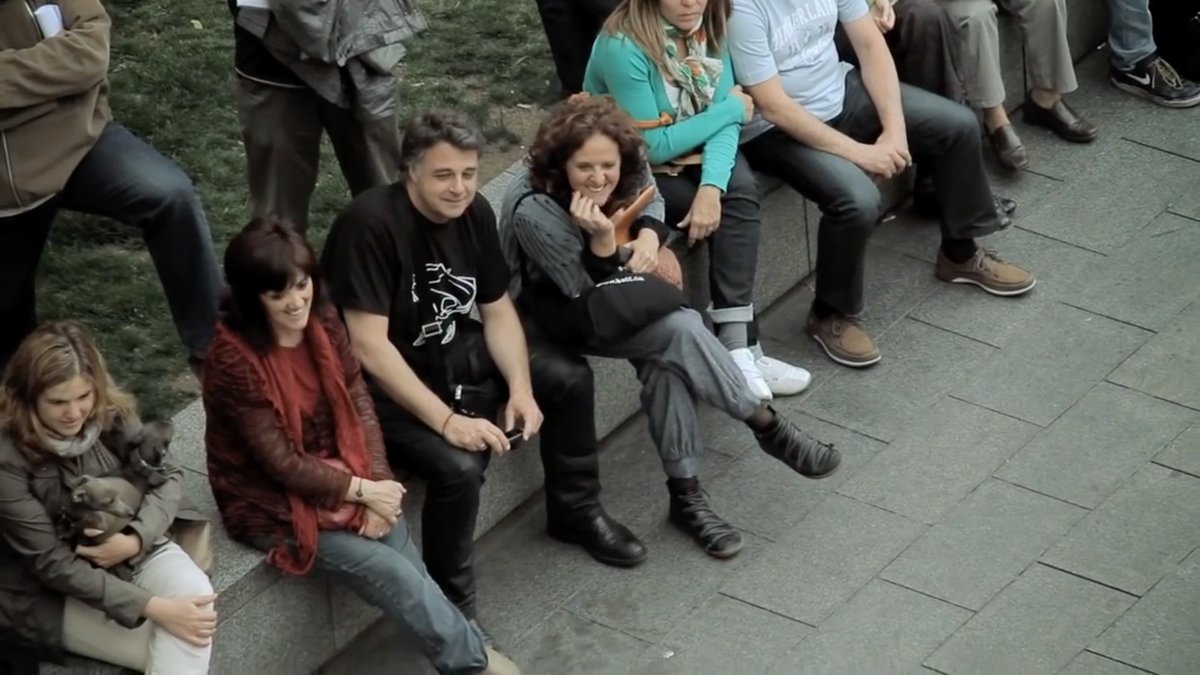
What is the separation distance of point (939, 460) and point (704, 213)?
3.63 ft

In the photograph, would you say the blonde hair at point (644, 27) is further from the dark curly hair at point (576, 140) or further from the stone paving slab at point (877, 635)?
the stone paving slab at point (877, 635)

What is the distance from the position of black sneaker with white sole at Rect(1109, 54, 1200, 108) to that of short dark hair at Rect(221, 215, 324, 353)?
4.55m

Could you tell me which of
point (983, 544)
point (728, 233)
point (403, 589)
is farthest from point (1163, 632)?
point (403, 589)

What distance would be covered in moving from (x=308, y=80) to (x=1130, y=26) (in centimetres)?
400

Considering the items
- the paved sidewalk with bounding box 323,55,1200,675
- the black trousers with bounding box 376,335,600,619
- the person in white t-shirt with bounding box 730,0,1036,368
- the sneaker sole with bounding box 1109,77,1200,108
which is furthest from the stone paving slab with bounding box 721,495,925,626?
the sneaker sole with bounding box 1109,77,1200,108

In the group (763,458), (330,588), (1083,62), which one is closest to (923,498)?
(763,458)

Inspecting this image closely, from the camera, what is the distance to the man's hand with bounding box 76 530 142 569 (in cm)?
529

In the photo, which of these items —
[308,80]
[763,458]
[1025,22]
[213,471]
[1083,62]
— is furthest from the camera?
[1083,62]

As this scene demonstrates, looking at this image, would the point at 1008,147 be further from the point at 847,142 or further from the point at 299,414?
the point at 299,414

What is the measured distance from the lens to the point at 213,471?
226 inches

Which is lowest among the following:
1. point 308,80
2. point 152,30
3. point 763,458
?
point 763,458

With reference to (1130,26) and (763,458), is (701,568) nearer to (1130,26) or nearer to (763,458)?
(763,458)

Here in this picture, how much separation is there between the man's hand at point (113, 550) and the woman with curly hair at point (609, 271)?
5.20 feet

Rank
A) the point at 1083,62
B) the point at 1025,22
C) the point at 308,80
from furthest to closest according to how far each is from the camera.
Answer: the point at 1083,62
the point at 1025,22
the point at 308,80
